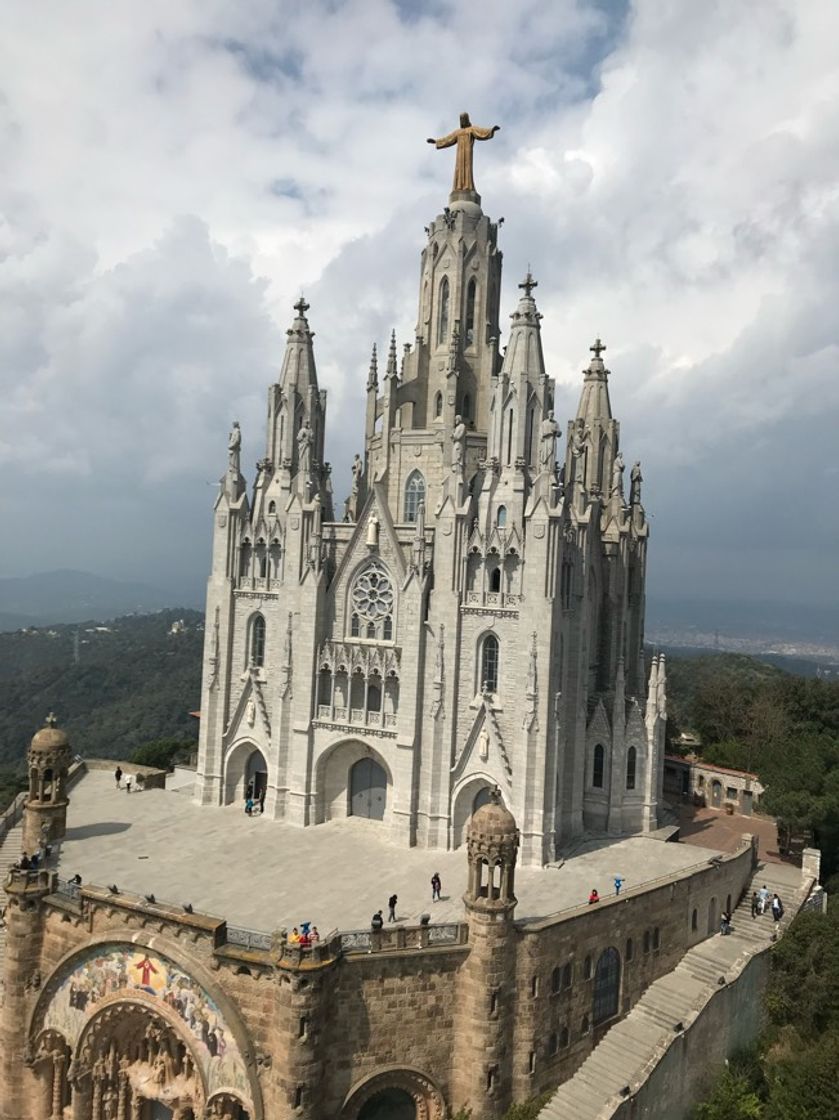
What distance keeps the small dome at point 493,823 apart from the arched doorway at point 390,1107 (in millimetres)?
7141

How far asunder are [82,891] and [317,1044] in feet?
25.8

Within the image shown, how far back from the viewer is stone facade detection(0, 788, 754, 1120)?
2042 centimetres

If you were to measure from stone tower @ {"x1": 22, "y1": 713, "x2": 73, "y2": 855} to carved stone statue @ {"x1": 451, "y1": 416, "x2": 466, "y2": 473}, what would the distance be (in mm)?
16834

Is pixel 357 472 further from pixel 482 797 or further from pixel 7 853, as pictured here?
pixel 7 853

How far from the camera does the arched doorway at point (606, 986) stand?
24.0m

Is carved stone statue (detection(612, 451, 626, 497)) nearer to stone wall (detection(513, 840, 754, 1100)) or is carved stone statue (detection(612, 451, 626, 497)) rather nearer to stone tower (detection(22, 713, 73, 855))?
stone wall (detection(513, 840, 754, 1100))

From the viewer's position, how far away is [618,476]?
119 ft

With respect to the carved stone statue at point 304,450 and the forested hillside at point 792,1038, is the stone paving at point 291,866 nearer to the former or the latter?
the forested hillside at point 792,1038

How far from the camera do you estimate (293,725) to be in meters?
32.9

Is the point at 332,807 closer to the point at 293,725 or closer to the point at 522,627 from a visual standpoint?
the point at 293,725

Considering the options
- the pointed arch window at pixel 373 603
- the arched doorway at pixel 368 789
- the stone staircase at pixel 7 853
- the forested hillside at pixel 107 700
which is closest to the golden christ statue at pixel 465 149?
the pointed arch window at pixel 373 603

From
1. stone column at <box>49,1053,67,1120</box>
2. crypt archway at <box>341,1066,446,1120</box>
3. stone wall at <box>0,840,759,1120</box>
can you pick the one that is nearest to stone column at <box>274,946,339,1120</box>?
stone wall at <box>0,840,759,1120</box>

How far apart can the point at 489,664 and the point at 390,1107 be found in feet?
45.4

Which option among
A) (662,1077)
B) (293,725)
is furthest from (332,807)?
(662,1077)
